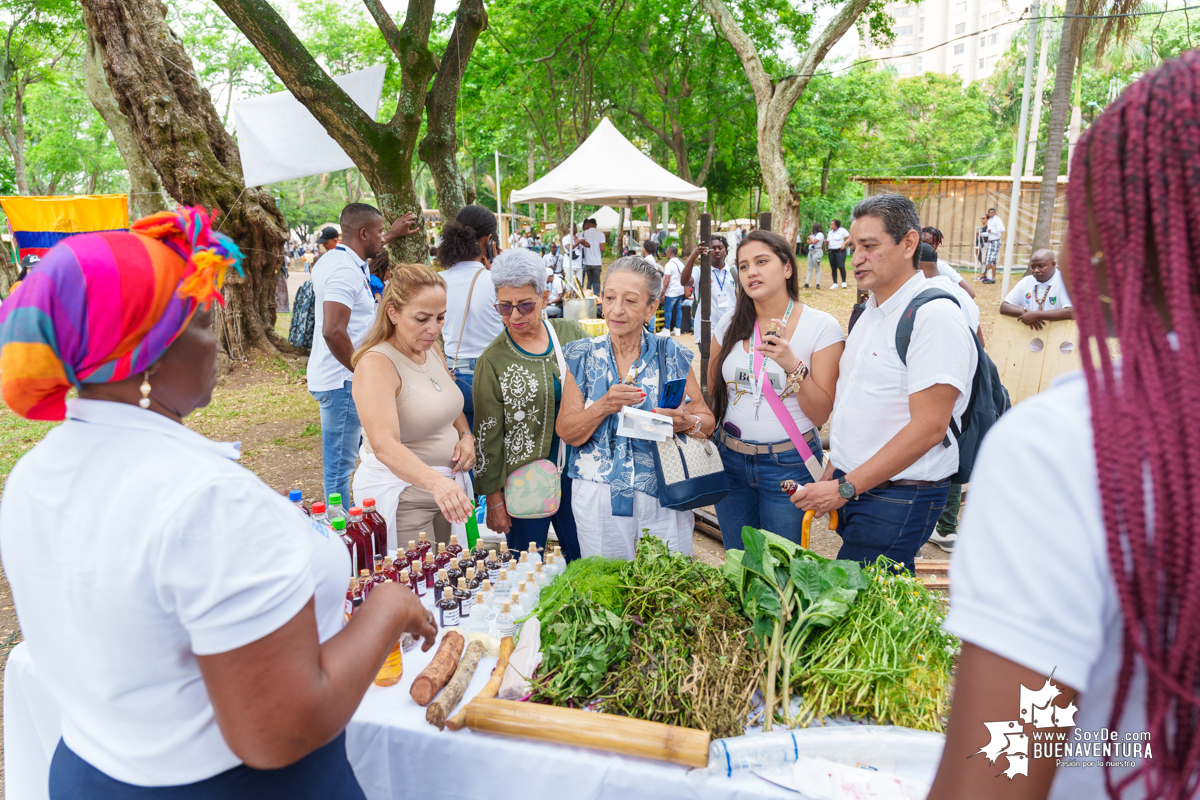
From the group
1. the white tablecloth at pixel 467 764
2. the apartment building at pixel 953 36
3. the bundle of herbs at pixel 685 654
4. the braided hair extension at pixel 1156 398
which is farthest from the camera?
the apartment building at pixel 953 36

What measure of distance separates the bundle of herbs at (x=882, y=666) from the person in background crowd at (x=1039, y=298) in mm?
4797

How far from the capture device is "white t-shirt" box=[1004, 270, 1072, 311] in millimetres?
5969

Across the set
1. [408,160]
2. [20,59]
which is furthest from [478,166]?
[408,160]

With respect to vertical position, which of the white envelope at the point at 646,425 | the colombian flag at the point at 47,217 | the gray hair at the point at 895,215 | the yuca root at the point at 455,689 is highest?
the colombian flag at the point at 47,217

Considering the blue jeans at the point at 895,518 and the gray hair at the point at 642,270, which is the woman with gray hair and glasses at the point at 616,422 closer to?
the gray hair at the point at 642,270

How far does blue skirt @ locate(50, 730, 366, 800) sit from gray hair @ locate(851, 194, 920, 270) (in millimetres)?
2506

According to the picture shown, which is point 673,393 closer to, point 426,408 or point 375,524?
point 426,408

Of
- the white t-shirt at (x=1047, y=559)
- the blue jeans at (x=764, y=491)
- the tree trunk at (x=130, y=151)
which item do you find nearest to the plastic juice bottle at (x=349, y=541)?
the blue jeans at (x=764, y=491)

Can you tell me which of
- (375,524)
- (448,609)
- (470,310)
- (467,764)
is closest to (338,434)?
(470,310)

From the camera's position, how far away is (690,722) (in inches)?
68.8

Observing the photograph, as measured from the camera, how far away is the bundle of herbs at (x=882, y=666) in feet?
5.82

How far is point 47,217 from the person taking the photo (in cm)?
735

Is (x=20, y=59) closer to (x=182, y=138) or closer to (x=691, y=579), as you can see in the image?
(x=182, y=138)

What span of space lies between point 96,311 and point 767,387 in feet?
8.32
